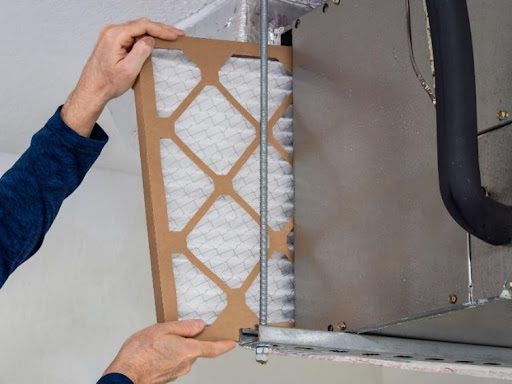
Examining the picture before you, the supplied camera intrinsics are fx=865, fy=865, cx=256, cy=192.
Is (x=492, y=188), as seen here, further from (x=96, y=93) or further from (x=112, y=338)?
(x=112, y=338)

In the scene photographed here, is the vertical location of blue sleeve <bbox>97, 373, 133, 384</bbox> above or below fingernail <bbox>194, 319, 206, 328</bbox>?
below

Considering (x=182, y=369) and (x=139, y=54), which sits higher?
(x=139, y=54)

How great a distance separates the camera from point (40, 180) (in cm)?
124

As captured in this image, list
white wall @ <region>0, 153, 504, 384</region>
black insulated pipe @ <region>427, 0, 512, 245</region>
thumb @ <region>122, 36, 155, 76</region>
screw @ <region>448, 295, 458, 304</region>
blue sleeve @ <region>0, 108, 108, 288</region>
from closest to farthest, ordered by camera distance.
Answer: black insulated pipe @ <region>427, 0, 512, 245</region> < screw @ <region>448, 295, 458, 304</region> < thumb @ <region>122, 36, 155, 76</region> < blue sleeve @ <region>0, 108, 108, 288</region> < white wall @ <region>0, 153, 504, 384</region>

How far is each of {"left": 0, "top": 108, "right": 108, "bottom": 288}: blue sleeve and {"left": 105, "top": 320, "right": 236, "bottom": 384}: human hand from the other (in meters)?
0.29

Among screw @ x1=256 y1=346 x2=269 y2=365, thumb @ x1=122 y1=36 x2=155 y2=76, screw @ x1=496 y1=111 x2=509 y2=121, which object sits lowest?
screw @ x1=256 y1=346 x2=269 y2=365

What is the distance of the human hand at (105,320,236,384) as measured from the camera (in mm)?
1000

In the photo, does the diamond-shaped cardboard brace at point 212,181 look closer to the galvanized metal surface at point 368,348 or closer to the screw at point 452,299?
the galvanized metal surface at point 368,348

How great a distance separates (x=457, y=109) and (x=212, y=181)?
0.42 metres

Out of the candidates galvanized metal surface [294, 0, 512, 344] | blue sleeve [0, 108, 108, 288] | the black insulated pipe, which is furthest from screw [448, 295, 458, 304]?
blue sleeve [0, 108, 108, 288]

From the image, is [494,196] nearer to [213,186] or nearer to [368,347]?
[368,347]

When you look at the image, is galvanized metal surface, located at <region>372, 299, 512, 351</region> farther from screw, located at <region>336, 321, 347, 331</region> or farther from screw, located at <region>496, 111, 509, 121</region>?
screw, located at <region>496, 111, 509, 121</region>

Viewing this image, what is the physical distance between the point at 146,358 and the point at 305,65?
1.35ft

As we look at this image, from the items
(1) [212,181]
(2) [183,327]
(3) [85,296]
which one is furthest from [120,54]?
(3) [85,296]
